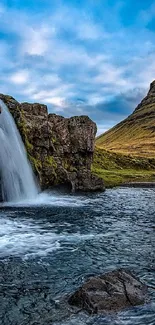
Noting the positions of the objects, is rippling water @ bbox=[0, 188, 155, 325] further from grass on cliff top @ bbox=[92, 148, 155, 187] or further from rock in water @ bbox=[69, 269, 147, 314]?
grass on cliff top @ bbox=[92, 148, 155, 187]

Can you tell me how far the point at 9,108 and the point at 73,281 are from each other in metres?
44.8

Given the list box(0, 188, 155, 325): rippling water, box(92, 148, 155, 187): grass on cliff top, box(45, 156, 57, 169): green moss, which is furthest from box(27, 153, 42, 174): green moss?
box(92, 148, 155, 187): grass on cliff top

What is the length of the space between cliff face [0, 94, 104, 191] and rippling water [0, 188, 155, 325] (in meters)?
20.1

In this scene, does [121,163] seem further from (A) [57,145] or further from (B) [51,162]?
(B) [51,162]

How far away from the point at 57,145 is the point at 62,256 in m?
47.2

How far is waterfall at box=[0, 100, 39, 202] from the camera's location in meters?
49.7

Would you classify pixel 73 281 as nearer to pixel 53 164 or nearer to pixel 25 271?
pixel 25 271

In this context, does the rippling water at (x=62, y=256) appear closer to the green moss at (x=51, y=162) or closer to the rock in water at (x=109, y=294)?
the rock in water at (x=109, y=294)

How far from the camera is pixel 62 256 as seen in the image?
2323cm

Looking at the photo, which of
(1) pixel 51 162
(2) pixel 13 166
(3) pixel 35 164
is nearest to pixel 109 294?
(2) pixel 13 166

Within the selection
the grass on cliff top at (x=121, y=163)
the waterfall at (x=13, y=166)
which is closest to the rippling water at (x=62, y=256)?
the waterfall at (x=13, y=166)

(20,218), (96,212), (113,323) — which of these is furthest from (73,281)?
(96,212)

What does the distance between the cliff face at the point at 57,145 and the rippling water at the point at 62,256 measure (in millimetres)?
20118

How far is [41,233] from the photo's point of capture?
2975 centimetres
